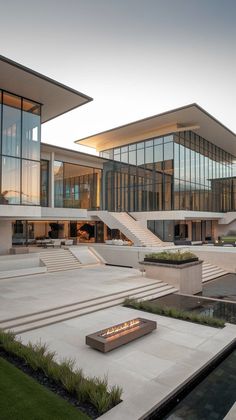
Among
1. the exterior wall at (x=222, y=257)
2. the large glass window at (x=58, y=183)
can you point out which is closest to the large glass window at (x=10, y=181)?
the large glass window at (x=58, y=183)

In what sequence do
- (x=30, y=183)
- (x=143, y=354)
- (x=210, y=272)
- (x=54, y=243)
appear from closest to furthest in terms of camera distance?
(x=143, y=354) → (x=30, y=183) → (x=210, y=272) → (x=54, y=243)

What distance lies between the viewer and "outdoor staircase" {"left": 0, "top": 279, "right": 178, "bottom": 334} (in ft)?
32.2

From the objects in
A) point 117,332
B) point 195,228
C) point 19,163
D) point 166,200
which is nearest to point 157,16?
point 19,163

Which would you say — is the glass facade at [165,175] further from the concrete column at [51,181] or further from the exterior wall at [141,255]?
the exterior wall at [141,255]

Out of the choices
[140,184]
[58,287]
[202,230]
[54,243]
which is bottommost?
[58,287]

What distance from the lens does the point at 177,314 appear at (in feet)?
37.2

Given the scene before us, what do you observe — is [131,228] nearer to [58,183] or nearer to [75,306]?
[58,183]

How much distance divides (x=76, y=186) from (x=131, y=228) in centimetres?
943

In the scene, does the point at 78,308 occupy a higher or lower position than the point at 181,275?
lower

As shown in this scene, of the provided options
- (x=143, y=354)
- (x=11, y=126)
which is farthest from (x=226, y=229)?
(x=143, y=354)

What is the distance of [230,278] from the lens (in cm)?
2083

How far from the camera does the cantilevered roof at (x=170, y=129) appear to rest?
29766 millimetres

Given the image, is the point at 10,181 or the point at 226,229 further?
the point at 226,229

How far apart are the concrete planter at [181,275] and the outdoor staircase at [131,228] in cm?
1073
